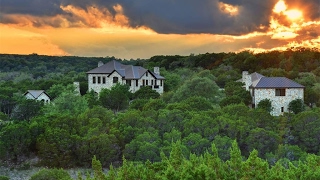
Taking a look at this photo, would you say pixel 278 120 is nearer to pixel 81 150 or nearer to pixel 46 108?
pixel 81 150

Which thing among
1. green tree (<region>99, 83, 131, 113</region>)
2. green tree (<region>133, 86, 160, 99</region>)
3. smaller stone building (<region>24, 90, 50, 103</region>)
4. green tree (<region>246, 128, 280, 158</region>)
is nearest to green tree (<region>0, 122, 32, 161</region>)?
green tree (<region>99, 83, 131, 113</region>)

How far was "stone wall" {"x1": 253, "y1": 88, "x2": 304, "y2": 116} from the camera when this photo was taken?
31922 mm

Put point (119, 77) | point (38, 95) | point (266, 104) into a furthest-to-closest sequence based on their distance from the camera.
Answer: point (119, 77) → point (38, 95) → point (266, 104)

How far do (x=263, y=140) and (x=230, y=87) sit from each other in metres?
15.8

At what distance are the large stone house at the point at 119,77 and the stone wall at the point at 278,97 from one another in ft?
46.3

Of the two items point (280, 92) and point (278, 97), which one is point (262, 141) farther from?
point (280, 92)

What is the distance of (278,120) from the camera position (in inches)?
1019

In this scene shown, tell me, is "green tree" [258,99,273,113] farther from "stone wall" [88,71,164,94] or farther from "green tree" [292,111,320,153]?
"stone wall" [88,71,164,94]

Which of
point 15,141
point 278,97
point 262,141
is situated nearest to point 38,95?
point 15,141

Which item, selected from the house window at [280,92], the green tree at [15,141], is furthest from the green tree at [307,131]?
the green tree at [15,141]

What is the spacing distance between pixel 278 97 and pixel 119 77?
55.9 feet

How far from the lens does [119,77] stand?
42.8m

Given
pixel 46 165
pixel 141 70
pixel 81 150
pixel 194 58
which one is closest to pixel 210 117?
pixel 81 150

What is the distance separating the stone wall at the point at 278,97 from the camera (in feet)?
105
